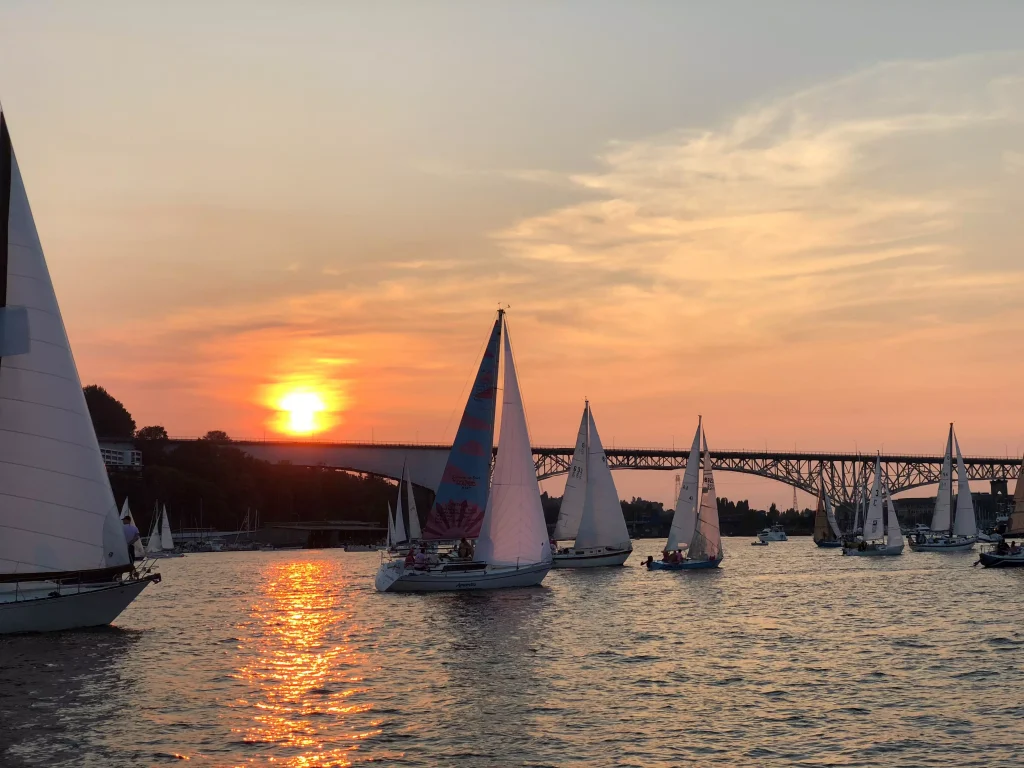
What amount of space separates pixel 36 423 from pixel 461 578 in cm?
2080

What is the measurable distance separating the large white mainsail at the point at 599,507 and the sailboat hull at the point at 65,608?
38846mm

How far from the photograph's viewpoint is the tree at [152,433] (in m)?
167

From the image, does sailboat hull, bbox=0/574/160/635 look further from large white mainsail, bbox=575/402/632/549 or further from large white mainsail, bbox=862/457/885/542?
large white mainsail, bbox=862/457/885/542

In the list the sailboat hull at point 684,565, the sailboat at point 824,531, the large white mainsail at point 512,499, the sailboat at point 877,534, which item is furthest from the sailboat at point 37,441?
the sailboat at point 824,531

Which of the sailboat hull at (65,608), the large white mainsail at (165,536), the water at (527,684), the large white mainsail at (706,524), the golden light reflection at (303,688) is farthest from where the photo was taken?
the large white mainsail at (165,536)

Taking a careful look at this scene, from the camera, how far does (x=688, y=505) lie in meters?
72.9

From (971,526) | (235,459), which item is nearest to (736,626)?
(971,526)

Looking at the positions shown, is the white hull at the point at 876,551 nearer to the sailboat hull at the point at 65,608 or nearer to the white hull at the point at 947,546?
the white hull at the point at 947,546

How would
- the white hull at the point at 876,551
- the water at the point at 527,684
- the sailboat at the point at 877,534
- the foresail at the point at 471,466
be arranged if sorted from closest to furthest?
1. the water at the point at 527,684
2. the foresail at the point at 471,466
3. the sailboat at the point at 877,534
4. the white hull at the point at 876,551

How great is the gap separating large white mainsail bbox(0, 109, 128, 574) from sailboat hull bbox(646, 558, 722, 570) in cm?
4347

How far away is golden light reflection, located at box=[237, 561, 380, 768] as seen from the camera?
20625mm

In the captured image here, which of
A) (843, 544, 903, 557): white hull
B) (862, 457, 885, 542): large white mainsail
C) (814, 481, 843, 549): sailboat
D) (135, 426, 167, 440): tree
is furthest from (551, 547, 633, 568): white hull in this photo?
(135, 426, 167, 440): tree

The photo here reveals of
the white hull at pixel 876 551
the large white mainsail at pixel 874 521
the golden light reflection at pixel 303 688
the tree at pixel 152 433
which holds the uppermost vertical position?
the tree at pixel 152 433

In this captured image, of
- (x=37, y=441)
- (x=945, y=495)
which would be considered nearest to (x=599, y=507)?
(x=945, y=495)
